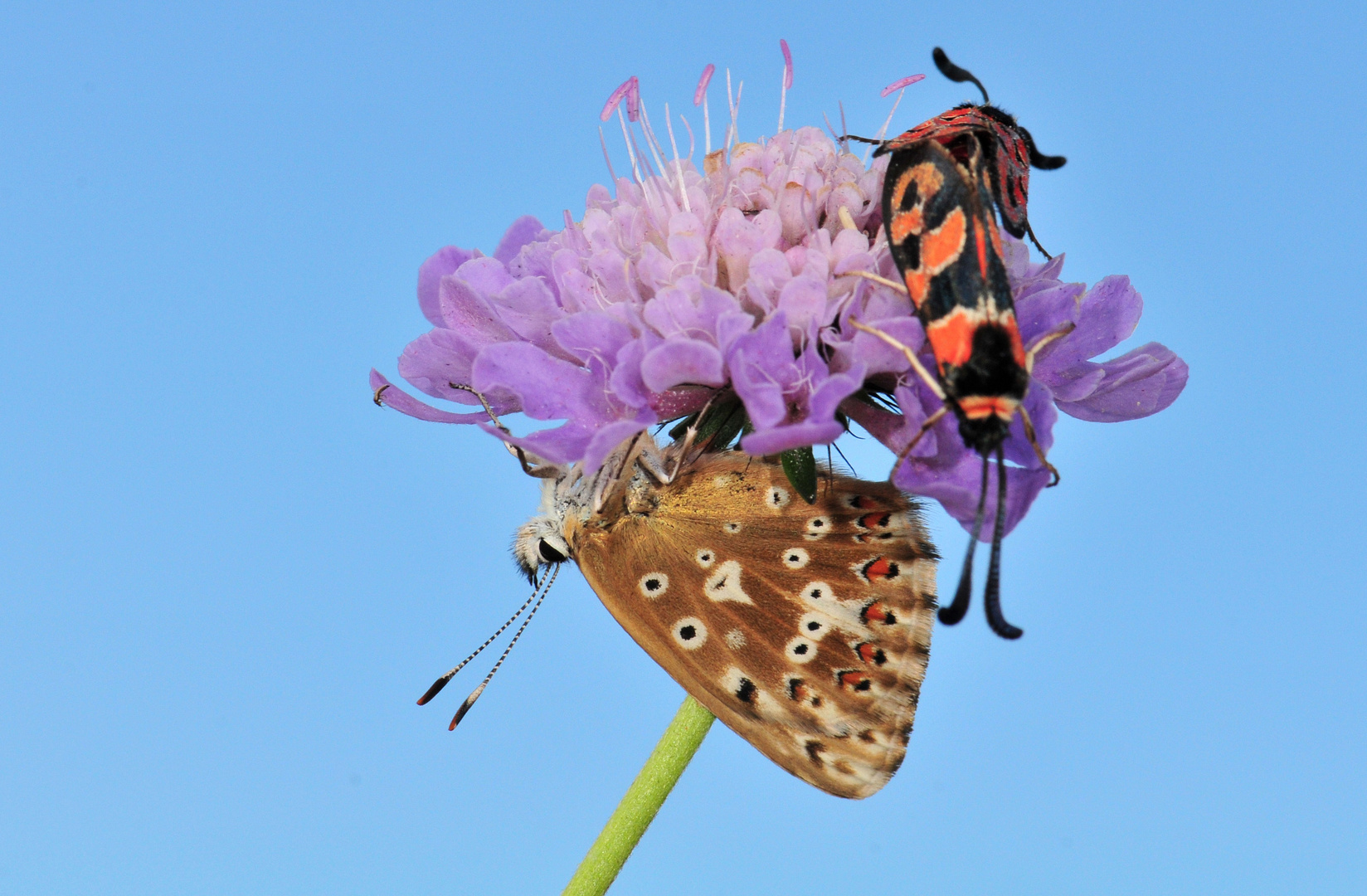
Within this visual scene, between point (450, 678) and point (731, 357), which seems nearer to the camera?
point (731, 357)

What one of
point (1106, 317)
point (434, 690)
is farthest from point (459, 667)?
point (1106, 317)

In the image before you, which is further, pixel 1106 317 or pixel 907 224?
pixel 1106 317

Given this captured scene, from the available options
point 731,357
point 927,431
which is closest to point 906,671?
point 927,431

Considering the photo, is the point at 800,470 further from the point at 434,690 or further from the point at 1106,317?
the point at 434,690

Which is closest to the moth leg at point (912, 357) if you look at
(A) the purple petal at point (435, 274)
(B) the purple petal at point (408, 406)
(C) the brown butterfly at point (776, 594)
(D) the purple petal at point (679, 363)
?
(D) the purple petal at point (679, 363)

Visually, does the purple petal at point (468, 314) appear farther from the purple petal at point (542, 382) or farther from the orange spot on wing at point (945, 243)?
the orange spot on wing at point (945, 243)

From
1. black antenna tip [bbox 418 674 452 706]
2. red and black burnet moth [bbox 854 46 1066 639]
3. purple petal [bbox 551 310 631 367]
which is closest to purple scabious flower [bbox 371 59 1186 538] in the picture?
purple petal [bbox 551 310 631 367]

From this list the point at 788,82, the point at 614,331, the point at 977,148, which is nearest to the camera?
the point at 977,148

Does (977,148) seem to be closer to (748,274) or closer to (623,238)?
(748,274)
